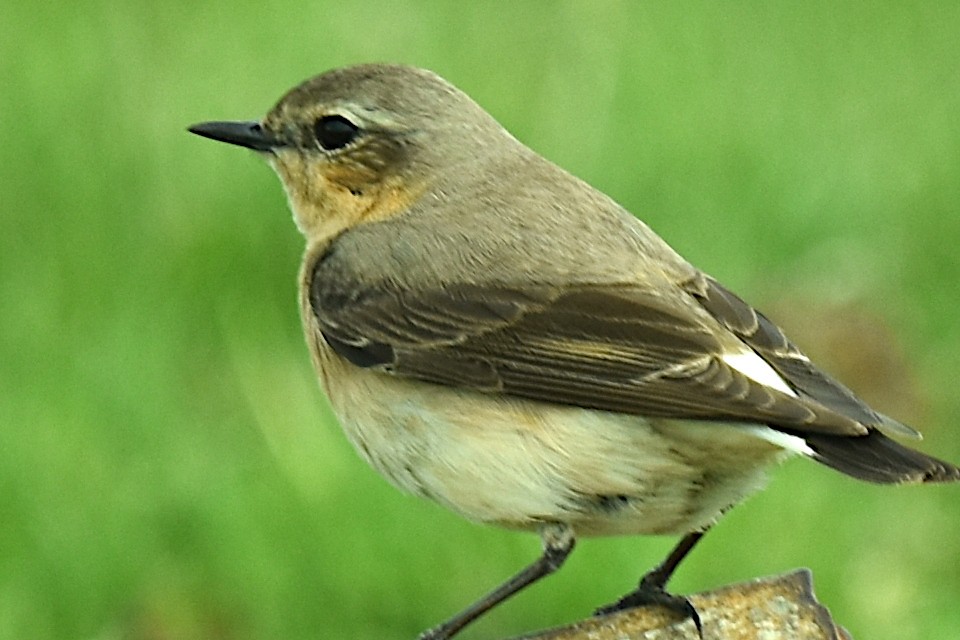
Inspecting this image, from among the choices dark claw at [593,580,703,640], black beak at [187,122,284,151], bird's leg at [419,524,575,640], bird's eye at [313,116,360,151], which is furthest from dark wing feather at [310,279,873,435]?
black beak at [187,122,284,151]

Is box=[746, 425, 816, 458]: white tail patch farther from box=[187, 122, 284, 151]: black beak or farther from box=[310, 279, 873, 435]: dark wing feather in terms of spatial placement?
box=[187, 122, 284, 151]: black beak

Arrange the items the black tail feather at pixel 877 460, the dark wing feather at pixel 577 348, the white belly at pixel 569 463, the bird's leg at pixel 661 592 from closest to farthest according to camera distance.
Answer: the black tail feather at pixel 877 460
the dark wing feather at pixel 577 348
the white belly at pixel 569 463
the bird's leg at pixel 661 592

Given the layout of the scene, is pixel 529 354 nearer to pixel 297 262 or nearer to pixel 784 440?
pixel 784 440

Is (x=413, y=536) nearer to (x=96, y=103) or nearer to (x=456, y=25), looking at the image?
A: (x=96, y=103)

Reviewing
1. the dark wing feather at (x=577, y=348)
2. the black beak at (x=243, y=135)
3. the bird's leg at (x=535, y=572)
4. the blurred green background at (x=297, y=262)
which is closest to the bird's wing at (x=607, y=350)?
the dark wing feather at (x=577, y=348)

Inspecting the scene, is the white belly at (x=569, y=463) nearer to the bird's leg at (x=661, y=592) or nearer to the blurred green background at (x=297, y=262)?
the bird's leg at (x=661, y=592)

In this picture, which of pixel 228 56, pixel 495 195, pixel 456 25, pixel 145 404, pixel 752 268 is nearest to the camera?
pixel 495 195

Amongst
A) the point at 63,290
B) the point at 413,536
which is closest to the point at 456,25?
the point at 63,290
